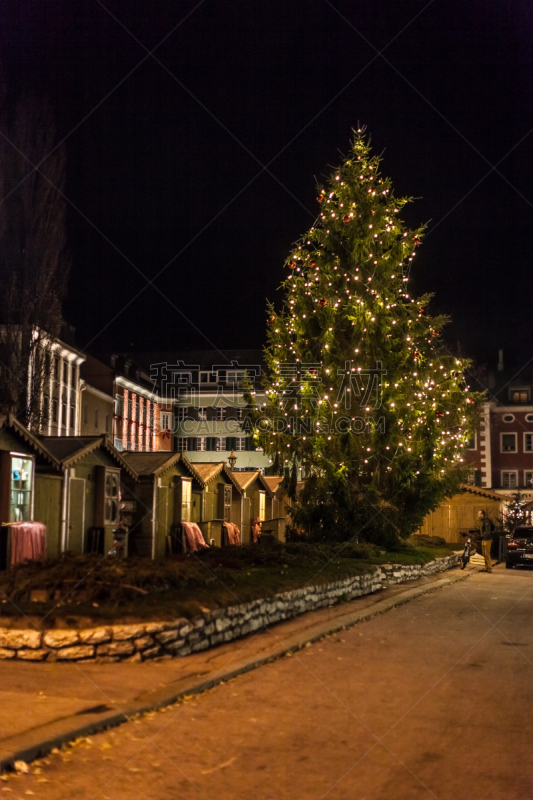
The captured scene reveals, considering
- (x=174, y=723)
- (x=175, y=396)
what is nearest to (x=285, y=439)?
(x=174, y=723)

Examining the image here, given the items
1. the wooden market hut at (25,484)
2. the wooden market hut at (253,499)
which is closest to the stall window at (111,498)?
the wooden market hut at (25,484)

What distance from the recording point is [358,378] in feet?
86.7

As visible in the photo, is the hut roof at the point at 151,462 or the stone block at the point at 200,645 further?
the hut roof at the point at 151,462

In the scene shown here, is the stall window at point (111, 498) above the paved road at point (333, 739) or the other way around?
above

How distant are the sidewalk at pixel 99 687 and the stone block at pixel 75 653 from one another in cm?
16

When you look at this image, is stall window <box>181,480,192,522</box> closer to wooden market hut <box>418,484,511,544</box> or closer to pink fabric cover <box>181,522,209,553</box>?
pink fabric cover <box>181,522,209,553</box>

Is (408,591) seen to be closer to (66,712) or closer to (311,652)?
(311,652)

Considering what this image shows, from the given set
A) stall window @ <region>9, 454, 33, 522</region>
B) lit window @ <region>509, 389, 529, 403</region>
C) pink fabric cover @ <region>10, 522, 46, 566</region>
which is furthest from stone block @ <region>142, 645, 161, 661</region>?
lit window @ <region>509, 389, 529, 403</region>

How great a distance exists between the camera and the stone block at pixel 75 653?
10.1 meters

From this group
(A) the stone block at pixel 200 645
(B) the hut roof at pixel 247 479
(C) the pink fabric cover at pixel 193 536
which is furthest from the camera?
(B) the hut roof at pixel 247 479

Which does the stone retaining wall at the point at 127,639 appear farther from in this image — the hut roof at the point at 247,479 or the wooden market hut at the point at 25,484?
the hut roof at the point at 247,479

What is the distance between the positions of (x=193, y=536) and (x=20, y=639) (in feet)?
47.1

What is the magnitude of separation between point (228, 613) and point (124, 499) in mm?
11460

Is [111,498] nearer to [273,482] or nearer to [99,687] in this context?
[99,687]
